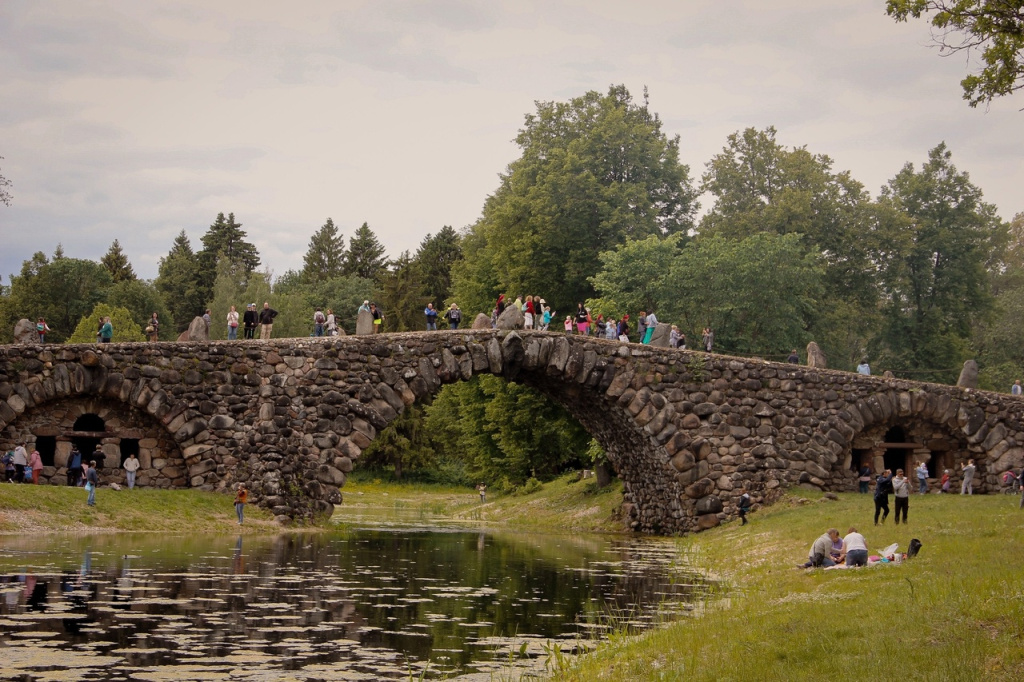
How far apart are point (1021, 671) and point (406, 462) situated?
191 ft

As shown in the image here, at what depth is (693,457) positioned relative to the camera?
3112 centimetres

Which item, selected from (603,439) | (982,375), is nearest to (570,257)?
(603,439)

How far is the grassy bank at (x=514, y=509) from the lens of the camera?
124 ft

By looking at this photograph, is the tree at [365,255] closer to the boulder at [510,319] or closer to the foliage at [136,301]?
the foliage at [136,301]

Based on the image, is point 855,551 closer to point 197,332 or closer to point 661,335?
point 661,335

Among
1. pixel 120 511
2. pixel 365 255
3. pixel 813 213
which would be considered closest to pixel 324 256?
pixel 365 255

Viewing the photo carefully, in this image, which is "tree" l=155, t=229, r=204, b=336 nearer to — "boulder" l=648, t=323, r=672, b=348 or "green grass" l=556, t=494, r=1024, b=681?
"boulder" l=648, t=323, r=672, b=348

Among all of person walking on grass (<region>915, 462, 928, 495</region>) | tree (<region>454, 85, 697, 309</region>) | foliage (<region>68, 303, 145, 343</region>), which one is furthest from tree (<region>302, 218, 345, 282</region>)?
person walking on grass (<region>915, 462, 928, 495</region>)

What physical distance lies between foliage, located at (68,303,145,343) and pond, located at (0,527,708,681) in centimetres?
4586

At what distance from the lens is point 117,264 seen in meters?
92.9

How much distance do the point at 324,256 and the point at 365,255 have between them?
17.2 ft

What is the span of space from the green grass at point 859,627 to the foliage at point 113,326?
53.9 metres

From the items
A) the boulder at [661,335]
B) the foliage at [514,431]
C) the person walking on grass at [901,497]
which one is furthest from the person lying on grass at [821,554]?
the foliage at [514,431]

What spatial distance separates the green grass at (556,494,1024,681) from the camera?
923 cm
